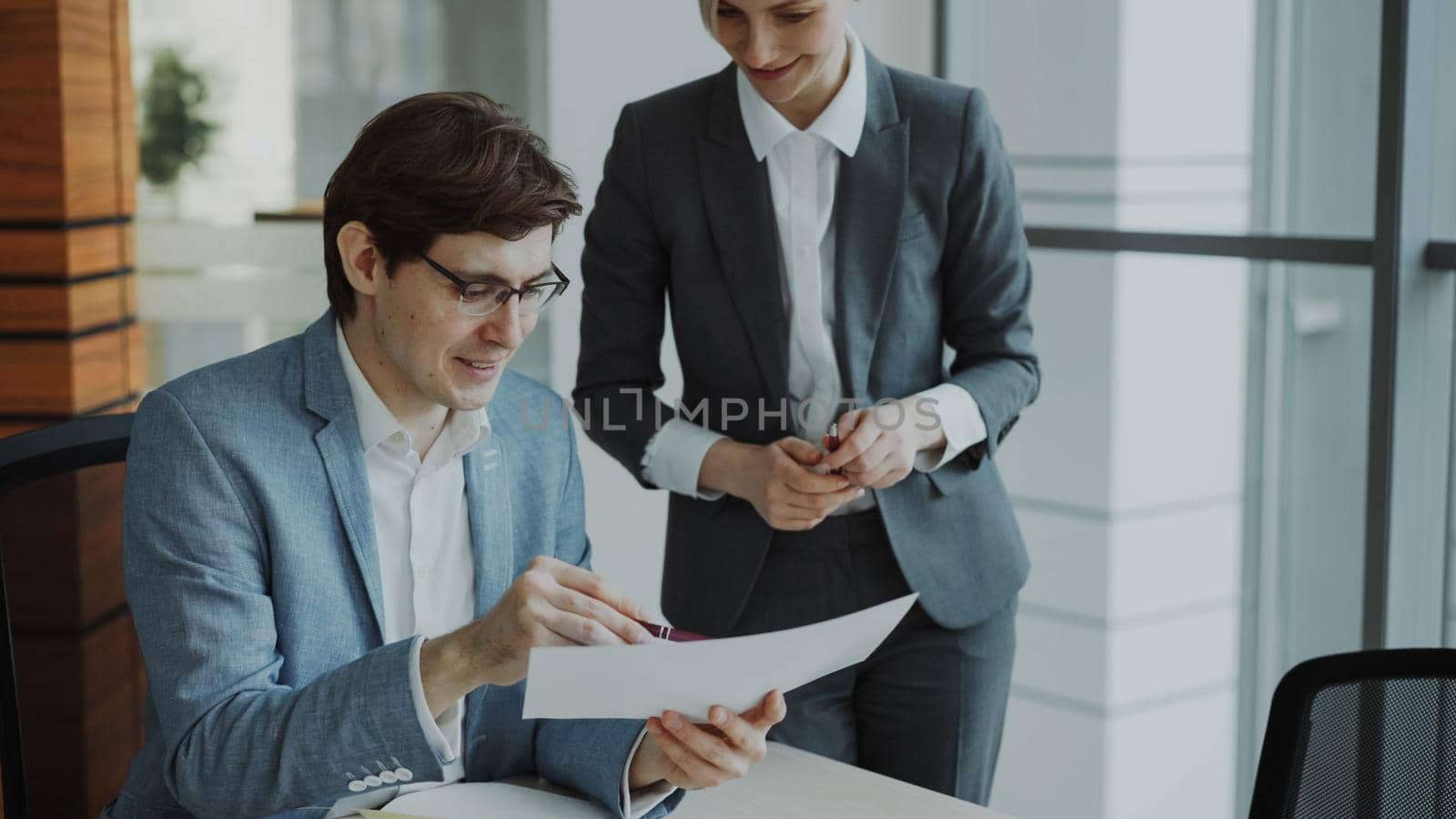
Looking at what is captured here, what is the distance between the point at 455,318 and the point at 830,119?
2.26 feet

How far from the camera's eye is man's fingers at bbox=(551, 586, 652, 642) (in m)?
1.27

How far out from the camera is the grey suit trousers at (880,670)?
76.7 inches

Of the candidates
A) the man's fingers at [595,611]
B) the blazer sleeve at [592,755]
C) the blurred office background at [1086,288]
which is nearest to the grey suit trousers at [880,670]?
the blazer sleeve at [592,755]

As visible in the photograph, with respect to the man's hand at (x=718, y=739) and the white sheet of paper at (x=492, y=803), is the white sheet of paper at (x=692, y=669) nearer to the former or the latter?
the man's hand at (x=718, y=739)

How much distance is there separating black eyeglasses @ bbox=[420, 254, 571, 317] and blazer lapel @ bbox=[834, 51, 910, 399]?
0.53 m

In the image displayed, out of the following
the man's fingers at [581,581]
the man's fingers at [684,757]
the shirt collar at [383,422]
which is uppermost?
the shirt collar at [383,422]

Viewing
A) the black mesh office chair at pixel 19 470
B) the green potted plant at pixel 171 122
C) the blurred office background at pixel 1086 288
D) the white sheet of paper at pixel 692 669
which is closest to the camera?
the white sheet of paper at pixel 692 669

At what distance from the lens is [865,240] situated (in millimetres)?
1928

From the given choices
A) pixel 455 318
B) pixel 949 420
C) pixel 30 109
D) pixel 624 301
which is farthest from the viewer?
pixel 30 109

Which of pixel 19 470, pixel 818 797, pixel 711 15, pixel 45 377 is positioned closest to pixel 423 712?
pixel 818 797

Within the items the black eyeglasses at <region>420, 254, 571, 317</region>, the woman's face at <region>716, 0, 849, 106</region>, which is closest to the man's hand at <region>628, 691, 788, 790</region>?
the black eyeglasses at <region>420, 254, 571, 317</region>

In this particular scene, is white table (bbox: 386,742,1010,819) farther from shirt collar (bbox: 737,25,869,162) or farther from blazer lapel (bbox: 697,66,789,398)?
shirt collar (bbox: 737,25,869,162)

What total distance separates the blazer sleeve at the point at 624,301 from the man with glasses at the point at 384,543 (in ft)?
1.14

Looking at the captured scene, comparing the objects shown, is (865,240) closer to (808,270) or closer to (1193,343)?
(808,270)
